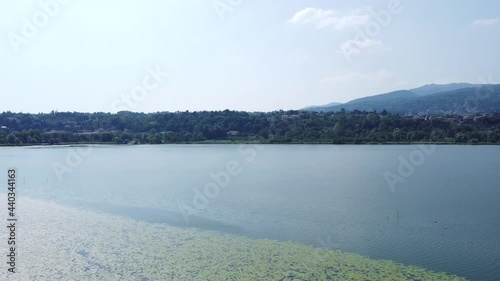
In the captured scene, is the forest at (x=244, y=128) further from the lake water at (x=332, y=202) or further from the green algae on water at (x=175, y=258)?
the green algae on water at (x=175, y=258)

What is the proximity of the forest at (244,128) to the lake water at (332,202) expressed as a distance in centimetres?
3101

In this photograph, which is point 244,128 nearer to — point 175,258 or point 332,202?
point 332,202

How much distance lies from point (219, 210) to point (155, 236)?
468cm

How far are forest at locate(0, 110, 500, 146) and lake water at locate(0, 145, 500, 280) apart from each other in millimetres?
31013

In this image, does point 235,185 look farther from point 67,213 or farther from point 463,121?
point 463,121

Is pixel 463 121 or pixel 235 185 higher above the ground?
pixel 463 121

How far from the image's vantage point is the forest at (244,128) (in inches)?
2633

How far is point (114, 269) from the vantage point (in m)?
11.7

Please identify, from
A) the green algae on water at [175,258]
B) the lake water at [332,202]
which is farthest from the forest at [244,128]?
the green algae on water at [175,258]

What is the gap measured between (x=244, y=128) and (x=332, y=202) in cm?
6353

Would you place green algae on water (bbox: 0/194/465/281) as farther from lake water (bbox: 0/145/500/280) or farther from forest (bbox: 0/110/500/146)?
forest (bbox: 0/110/500/146)

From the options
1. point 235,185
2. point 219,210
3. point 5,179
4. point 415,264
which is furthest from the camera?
point 5,179

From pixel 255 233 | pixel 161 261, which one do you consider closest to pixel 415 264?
pixel 255 233

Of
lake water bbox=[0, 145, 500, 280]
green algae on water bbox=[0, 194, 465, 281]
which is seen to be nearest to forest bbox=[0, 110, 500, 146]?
lake water bbox=[0, 145, 500, 280]
